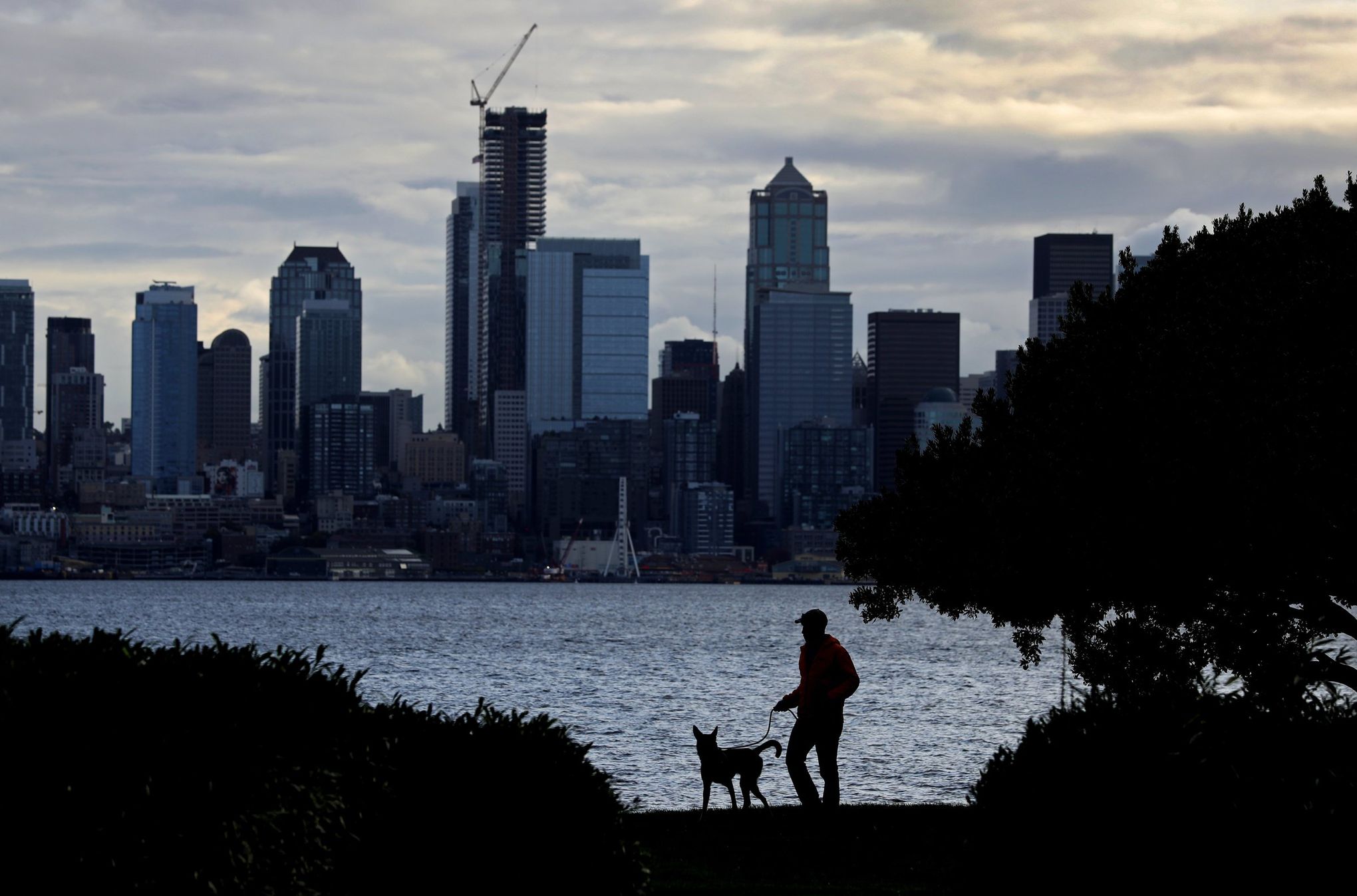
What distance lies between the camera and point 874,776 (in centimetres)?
3650

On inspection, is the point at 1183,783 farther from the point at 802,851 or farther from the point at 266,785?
the point at 802,851

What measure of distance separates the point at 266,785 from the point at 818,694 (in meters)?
8.58

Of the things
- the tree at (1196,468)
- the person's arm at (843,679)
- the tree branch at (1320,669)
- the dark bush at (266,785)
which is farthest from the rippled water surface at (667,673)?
the tree at (1196,468)

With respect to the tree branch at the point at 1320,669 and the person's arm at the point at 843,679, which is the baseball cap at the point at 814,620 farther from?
the tree branch at the point at 1320,669

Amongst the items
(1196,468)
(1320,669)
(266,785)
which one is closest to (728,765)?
(1196,468)

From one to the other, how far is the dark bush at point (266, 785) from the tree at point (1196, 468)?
10051mm

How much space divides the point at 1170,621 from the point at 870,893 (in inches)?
342

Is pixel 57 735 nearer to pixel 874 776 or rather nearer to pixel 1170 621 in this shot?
pixel 1170 621

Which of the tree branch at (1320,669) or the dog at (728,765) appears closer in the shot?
the tree branch at (1320,669)

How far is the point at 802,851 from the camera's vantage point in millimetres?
15711

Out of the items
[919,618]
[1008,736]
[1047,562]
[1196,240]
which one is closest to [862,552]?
[1047,562]

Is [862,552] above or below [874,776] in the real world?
above

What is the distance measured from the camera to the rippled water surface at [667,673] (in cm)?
3916

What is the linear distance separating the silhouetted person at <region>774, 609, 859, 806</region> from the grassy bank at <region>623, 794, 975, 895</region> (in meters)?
0.71
